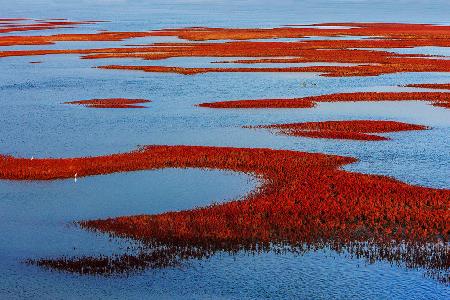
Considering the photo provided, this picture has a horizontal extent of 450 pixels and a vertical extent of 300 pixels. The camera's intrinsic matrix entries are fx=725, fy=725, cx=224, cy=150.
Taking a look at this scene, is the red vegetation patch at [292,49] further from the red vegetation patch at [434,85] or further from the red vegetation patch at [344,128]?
the red vegetation patch at [344,128]

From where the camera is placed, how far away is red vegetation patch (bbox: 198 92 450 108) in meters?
49.6

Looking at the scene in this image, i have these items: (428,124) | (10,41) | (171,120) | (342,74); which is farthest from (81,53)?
(428,124)

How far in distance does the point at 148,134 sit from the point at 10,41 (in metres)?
76.1

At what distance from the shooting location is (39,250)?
2198cm

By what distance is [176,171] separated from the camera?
105 ft

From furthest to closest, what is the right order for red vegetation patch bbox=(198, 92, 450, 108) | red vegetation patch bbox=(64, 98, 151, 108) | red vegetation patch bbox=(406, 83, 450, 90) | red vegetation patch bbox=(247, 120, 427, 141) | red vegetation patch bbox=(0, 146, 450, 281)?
red vegetation patch bbox=(406, 83, 450, 90) < red vegetation patch bbox=(64, 98, 151, 108) < red vegetation patch bbox=(198, 92, 450, 108) < red vegetation patch bbox=(247, 120, 427, 141) < red vegetation patch bbox=(0, 146, 450, 281)

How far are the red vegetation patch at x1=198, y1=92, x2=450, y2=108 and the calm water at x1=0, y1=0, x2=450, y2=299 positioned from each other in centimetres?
160

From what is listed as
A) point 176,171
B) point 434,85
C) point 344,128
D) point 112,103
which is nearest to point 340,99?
point 434,85

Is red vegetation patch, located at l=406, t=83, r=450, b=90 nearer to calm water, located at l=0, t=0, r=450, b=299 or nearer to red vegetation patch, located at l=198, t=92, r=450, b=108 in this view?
calm water, located at l=0, t=0, r=450, b=299

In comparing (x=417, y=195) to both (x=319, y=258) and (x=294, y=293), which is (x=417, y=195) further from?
(x=294, y=293)

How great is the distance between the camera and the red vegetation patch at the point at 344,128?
38.9 metres

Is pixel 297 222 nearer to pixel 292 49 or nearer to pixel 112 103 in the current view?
pixel 112 103

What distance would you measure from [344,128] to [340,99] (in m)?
11.5

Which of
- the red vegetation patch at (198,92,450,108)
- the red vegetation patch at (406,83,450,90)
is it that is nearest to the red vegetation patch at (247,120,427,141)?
the red vegetation patch at (198,92,450,108)
